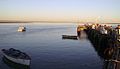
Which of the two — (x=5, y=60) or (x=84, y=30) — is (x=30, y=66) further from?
(x=84, y=30)

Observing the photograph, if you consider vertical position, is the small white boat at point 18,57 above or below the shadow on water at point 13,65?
above

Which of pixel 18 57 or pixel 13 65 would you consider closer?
pixel 18 57

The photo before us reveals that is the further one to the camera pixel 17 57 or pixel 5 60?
pixel 5 60

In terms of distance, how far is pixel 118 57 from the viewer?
24828 millimetres

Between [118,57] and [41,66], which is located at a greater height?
[118,57]

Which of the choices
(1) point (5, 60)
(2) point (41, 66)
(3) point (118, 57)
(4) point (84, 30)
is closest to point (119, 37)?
(3) point (118, 57)

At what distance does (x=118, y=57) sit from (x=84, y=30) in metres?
100

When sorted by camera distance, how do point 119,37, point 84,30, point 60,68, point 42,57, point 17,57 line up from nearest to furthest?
1. point 119,37
2. point 60,68
3. point 17,57
4. point 42,57
5. point 84,30

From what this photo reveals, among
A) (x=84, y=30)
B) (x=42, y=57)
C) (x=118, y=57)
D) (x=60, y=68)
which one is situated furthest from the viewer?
(x=84, y=30)

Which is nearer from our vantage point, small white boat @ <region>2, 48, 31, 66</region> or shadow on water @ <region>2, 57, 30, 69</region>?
small white boat @ <region>2, 48, 31, 66</region>

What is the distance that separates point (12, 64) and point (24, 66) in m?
3.49

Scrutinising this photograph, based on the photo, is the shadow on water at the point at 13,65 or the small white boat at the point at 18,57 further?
the shadow on water at the point at 13,65

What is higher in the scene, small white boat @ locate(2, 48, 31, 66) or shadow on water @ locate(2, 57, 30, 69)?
small white boat @ locate(2, 48, 31, 66)

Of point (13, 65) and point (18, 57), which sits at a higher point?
point (18, 57)
